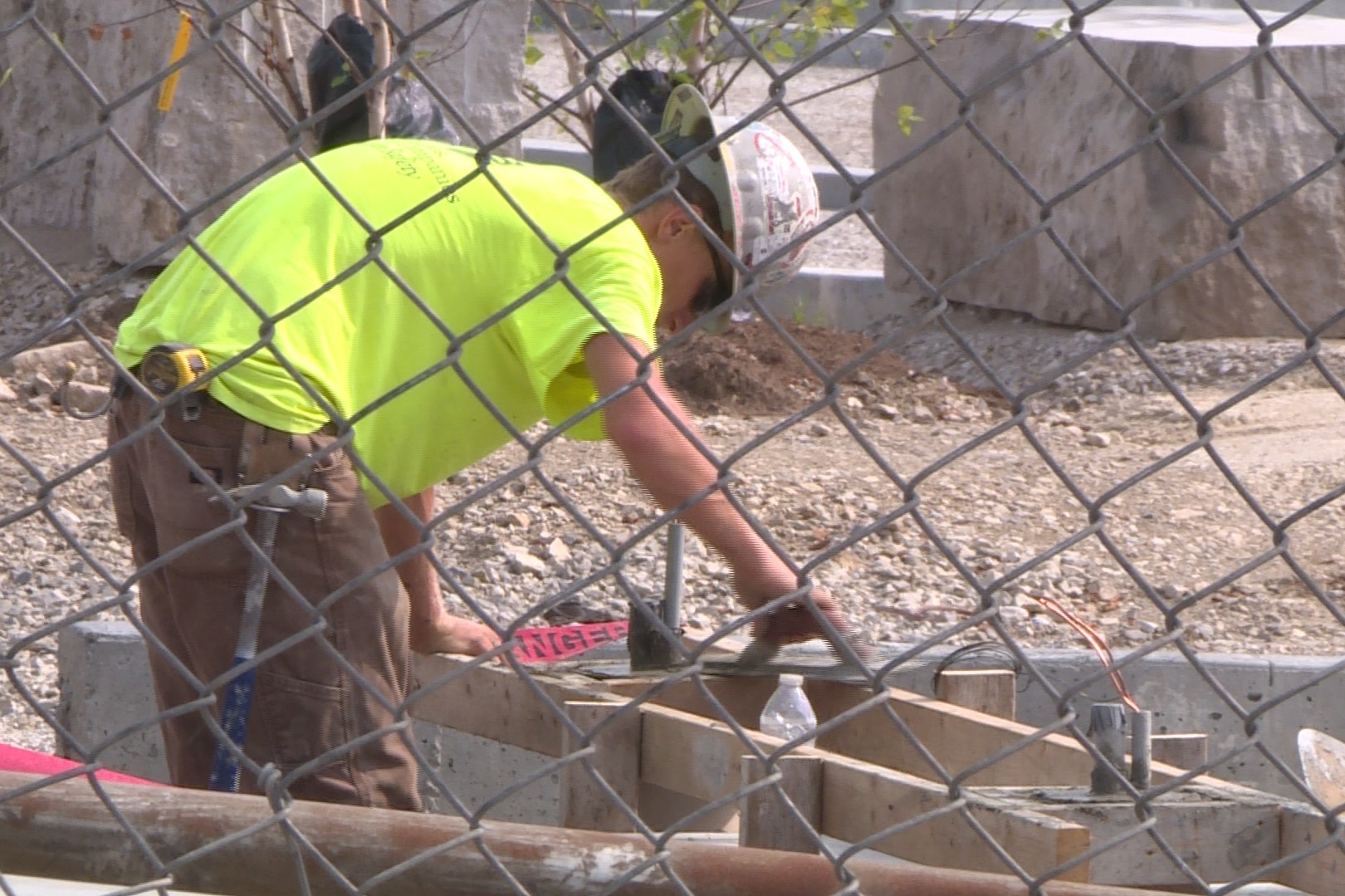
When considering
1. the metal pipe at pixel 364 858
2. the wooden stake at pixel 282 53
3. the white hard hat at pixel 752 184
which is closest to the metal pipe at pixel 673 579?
the white hard hat at pixel 752 184

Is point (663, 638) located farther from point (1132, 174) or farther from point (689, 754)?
point (1132, 174)

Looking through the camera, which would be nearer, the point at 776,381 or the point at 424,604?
the point at 424,604

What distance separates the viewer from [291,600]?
296 cm

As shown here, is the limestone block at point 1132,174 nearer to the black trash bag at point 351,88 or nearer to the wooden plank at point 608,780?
the black trash bag at point 351,88

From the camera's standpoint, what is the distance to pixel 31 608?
518 cm

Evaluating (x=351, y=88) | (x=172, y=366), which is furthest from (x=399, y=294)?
(x=351, y=88)

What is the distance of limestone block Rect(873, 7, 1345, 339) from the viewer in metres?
7.66

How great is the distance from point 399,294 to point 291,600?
0.55m

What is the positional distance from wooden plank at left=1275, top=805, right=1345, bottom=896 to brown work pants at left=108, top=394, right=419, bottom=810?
148 cm

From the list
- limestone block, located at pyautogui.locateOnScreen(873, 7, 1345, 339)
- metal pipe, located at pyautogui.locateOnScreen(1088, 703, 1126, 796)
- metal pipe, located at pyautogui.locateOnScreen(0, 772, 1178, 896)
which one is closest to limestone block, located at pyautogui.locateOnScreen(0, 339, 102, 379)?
limestone block, located at pyautogui.locateOnScreen(873, 7, 1345, 339)

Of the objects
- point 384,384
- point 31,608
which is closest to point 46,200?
point 31,608

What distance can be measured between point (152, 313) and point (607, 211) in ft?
2.67

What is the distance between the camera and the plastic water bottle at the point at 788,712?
10.4 ft

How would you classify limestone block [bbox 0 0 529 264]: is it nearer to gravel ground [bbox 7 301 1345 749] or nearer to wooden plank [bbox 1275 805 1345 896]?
gravel ground [bbox 7 301 1345 749]
